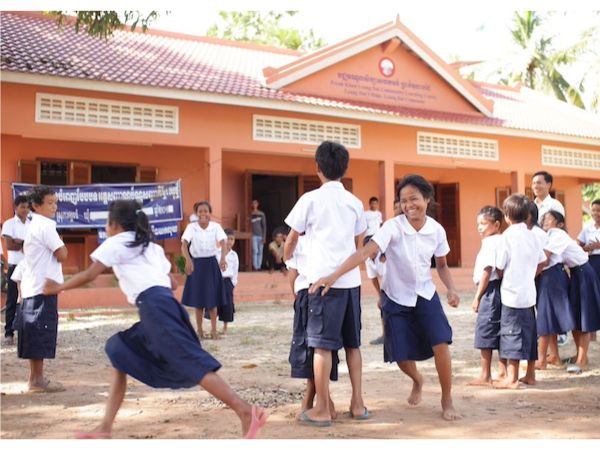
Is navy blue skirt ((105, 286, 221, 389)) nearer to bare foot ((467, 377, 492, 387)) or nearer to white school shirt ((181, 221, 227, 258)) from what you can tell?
bare foot ((467, 377, 492, 387))

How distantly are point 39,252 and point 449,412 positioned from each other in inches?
116

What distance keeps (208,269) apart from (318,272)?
3.46m

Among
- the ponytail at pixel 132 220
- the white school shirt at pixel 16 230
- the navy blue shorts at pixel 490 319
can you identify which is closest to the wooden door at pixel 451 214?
the white school shirt at pixel 16 230

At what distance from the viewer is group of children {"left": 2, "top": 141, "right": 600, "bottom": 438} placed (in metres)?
3.10

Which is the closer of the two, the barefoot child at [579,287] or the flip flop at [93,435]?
the flip flop at [93,435]

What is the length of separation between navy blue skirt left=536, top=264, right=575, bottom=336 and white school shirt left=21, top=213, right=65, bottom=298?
3891 millimetres

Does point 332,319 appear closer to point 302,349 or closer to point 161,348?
point 302,349

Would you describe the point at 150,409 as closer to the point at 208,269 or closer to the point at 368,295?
the point at 208,269

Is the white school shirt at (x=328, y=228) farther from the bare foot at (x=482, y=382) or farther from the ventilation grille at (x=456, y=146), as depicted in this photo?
the ventilation grille at (x=456, y=146)

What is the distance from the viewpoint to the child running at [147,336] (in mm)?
3000

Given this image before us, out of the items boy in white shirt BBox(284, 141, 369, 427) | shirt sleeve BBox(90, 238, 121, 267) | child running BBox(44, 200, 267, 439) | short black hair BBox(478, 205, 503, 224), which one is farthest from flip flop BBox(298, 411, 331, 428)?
short black hair BBox(478, 205, 503, 224)

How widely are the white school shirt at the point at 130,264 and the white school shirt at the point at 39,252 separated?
4.44 ft

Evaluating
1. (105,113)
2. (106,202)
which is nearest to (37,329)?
(106,202)
